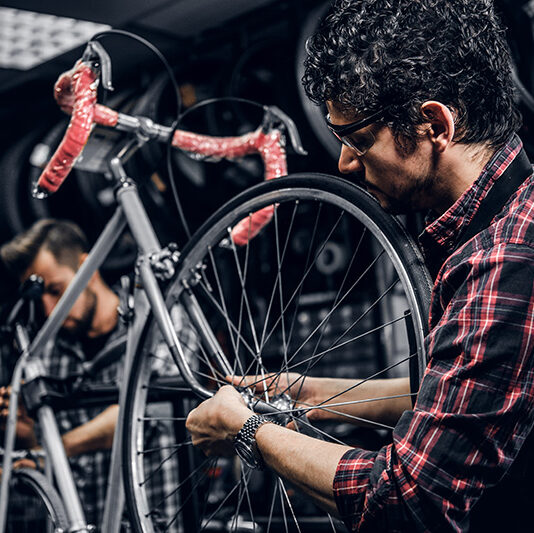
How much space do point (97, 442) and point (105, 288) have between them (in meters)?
0.77

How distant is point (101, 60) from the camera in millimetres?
1447

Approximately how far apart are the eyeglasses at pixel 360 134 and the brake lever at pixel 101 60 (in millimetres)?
650

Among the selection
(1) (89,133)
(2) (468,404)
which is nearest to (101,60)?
(1) (89,133)

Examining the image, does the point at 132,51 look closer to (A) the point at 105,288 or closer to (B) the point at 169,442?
(A) the point at 105,288

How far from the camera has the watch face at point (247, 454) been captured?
100 cm

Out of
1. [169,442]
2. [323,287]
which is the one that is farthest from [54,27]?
[169,442]

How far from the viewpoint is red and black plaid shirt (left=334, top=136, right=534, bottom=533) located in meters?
0.76

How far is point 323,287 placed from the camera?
8.95 feet

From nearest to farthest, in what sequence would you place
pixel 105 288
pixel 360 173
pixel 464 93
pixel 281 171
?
pixel 464 93
pixel 360 173
pixel 281 171
pixel 105 288

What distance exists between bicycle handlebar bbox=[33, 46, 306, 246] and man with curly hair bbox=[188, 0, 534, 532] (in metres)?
0.43

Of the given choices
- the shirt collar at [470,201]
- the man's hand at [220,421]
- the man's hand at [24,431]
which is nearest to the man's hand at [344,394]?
the man's hand at [220,421]

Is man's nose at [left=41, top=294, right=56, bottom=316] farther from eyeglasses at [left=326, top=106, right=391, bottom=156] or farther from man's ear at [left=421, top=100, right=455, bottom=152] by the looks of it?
man's ear at [left=421, top=100, right=455, bottom=152]

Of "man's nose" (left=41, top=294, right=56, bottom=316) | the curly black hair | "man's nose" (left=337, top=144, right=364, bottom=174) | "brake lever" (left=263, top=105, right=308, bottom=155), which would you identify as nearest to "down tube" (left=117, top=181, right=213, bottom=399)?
"brake lever" (left=263, top=105, right=308, bottom=155)

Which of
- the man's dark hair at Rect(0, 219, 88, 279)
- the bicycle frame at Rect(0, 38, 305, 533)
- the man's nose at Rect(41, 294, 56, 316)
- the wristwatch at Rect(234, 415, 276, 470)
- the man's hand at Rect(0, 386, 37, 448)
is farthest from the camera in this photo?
the man's dark hair at Rect(0, 219, 88, 279)
